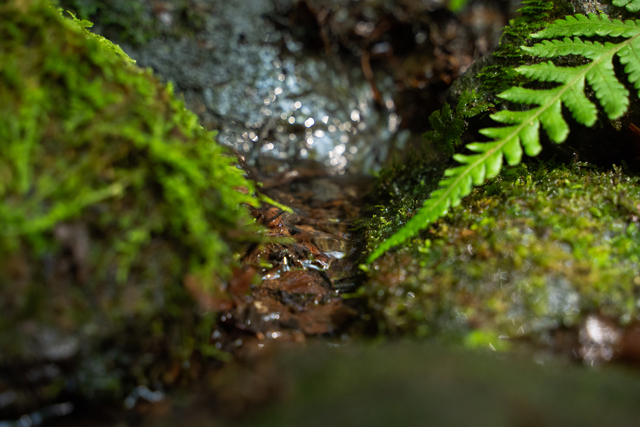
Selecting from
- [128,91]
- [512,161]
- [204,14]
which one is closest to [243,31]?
[204,14]

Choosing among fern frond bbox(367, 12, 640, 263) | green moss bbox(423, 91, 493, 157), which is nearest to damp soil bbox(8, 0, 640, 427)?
fern frond bbox(367, 12, 640, 263)

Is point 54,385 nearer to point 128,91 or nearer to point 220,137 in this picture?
point 128,91

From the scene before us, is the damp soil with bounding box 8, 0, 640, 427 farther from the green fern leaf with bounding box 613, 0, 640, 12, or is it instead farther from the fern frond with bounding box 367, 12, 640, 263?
the green fern leaf with bounding box 613, 0, 640, 12

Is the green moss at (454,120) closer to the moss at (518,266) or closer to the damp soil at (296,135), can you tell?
A: the moss at (518,266)

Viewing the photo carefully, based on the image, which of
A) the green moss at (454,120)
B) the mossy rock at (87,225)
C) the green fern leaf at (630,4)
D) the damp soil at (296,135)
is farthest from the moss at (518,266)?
the green fern leaf at (630,4)

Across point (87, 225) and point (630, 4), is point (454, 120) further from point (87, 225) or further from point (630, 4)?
point (87, 225)
